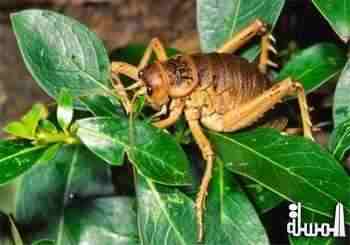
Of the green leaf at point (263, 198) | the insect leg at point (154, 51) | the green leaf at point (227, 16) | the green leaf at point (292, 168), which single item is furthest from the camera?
the insect leg at point (154, 51)

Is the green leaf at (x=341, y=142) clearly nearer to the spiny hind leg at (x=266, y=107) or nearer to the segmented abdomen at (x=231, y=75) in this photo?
the spiny hind leg at (x=266, y=107)

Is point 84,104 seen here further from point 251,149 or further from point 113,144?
point 251,149

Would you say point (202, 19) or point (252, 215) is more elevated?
point (202, 19)

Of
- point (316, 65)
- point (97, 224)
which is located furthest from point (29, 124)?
point (316, 65)

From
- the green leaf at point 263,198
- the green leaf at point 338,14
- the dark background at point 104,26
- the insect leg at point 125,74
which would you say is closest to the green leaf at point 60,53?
the insect leg at point 125,74

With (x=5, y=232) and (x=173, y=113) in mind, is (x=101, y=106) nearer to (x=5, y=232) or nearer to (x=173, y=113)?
(x=173, y=113)

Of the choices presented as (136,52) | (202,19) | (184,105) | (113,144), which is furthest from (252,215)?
(136,52)

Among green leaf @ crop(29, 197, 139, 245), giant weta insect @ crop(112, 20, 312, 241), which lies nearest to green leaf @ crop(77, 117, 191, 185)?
giant weta insect @ crop(112, 20, 312, 241)
